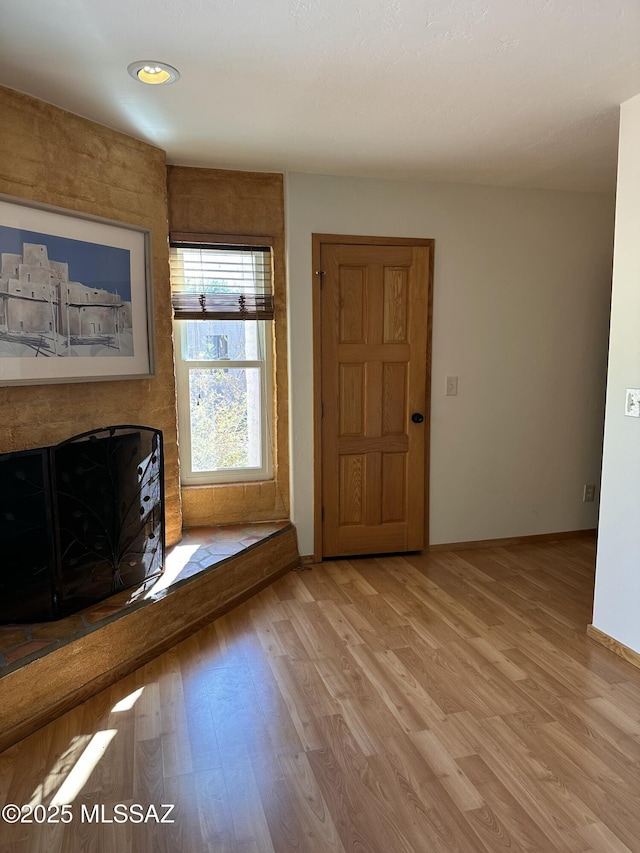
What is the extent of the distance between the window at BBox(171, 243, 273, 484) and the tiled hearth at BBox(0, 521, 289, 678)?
39 centimetres

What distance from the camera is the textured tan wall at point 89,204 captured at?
2484 millimetres

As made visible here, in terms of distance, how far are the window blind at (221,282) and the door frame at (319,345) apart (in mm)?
294

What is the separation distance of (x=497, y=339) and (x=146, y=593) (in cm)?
277

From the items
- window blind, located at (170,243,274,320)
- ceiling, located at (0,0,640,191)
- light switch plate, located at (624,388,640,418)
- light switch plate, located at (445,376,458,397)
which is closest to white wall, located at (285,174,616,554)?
light switch plate, located at (445,376,458,397)

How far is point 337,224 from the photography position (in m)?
3.66

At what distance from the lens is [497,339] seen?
13.3 feet

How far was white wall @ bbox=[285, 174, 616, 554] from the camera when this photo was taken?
3.70 metres

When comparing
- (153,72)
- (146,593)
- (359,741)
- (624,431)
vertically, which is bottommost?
(359,741)

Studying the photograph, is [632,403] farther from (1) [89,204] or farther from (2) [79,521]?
(1) [89,204]

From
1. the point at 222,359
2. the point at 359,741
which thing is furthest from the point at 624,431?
the point at 222,359

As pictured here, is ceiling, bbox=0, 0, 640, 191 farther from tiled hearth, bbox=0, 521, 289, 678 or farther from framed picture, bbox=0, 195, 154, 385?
tiled hearth, bbox=0, 521, 289, 678

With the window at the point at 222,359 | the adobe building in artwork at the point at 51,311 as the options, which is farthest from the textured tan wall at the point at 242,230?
the adobe building in artwork at the point at 51,311

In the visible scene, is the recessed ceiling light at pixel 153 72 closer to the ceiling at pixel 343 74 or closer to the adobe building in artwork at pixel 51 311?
the ceiling at pixel 343 74

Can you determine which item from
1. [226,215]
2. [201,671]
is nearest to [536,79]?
[226,215]
